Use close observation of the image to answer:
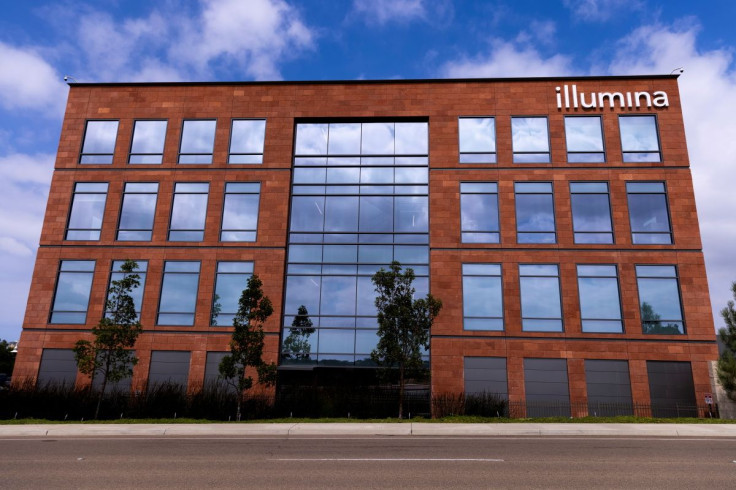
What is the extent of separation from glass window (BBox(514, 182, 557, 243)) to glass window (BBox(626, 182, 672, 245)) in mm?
4062

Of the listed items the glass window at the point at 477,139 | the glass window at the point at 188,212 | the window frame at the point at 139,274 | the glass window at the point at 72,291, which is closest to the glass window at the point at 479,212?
the glass window at the point at 477,139

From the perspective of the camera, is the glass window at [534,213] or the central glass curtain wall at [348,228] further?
the glass window at [534,213]

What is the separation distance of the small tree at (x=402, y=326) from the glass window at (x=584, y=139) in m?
12.4

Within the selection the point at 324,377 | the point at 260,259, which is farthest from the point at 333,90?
the point at 324,377

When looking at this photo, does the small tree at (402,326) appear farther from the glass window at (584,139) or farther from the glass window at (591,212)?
the glass window at (584,139)

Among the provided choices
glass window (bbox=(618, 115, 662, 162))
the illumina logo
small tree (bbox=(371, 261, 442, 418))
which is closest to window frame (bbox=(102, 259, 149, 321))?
small tree (bbox=(371, 261, 442, 418))

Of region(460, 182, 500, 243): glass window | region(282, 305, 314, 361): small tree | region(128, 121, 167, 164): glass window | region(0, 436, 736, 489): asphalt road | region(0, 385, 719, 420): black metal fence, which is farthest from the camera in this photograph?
region(128, 121, 167, 164): glass window

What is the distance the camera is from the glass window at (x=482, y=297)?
25328 millimetres

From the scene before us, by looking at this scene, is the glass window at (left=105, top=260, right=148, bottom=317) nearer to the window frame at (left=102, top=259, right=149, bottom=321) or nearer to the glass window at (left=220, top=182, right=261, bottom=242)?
the window frame at (left=102, top=259, right=149, bottom=321)

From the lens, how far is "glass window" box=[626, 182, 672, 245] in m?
25.7

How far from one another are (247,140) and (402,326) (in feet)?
48.0

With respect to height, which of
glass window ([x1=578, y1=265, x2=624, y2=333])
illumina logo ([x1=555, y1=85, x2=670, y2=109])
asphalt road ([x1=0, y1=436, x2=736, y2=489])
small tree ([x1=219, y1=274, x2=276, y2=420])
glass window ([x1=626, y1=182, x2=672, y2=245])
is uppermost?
illumina logo ([x1=555, y1=85, x2=670, y2=109])

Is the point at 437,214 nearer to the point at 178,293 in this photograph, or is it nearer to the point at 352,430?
the point at 352,430

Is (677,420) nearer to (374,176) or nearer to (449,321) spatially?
(449,321)
